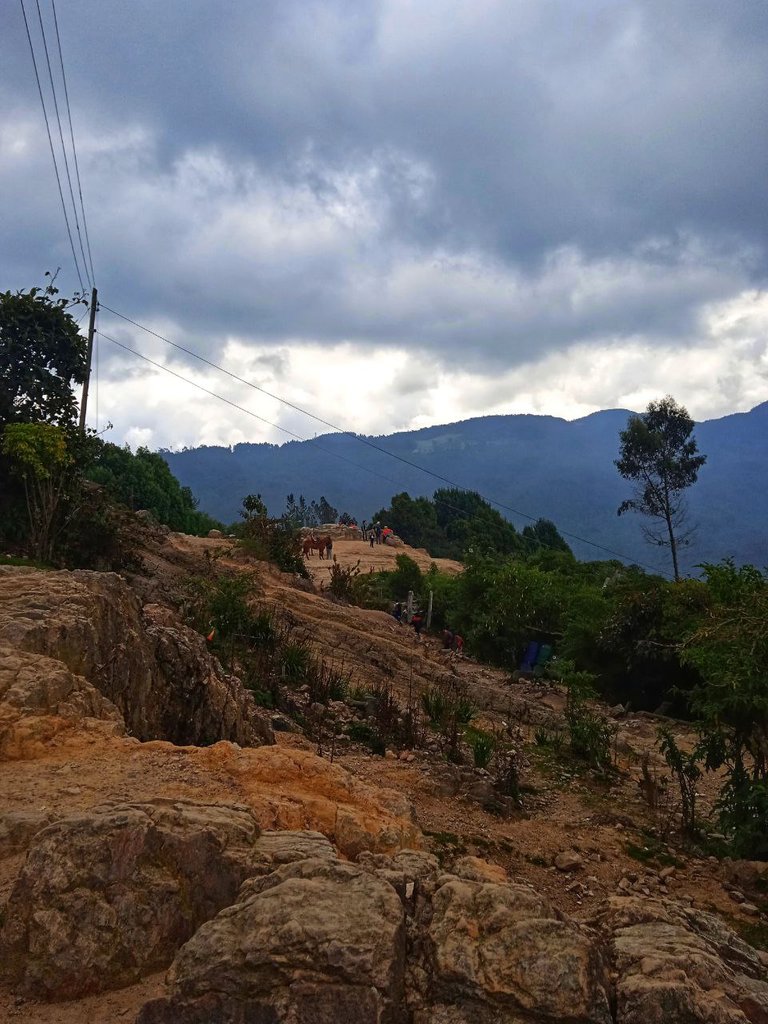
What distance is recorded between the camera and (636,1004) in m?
2.83

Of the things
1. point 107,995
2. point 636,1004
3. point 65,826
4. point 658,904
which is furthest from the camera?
point 658,904

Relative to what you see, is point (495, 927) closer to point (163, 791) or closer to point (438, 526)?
point (163, 791)

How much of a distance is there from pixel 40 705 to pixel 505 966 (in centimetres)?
400

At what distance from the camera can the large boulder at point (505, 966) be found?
281cm

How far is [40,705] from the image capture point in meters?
5.46

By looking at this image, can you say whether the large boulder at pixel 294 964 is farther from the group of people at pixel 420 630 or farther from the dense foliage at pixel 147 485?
the dense foliage at pixel 147 485

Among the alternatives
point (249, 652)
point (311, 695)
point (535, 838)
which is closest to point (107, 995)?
point (535, 838)

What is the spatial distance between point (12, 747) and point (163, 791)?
1383mm

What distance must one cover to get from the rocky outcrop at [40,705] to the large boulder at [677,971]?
3832mm

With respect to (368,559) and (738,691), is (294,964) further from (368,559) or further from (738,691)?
(368,559)

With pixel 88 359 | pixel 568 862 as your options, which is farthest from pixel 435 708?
Result: pixel 88 359

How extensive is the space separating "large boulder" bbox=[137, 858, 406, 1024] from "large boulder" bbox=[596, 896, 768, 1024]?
932 mm

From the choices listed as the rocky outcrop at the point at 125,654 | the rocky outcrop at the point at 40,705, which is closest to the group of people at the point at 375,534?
the rocky outcrop at the point at 125,654

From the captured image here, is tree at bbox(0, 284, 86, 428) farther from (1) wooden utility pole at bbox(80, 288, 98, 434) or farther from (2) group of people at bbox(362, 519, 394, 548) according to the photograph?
(2) group of people at bbox(362, 519, 394, 548)
